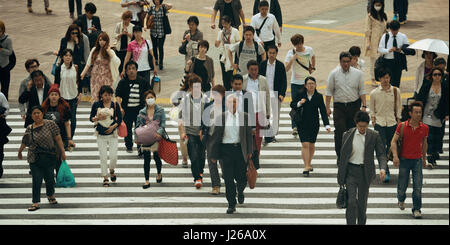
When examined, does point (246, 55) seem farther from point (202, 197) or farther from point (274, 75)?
point (202, 197)

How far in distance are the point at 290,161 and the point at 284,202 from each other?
5.40ft

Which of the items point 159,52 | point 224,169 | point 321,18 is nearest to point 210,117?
point 224,169

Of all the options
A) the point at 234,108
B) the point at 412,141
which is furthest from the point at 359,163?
the point at 234,108

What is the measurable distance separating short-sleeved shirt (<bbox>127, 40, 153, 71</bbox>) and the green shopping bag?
336 cm

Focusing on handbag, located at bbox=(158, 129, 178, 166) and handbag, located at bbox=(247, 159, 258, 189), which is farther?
handbag, located at bbox=(158, 129, 178, 166)

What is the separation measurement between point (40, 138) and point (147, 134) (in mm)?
1595

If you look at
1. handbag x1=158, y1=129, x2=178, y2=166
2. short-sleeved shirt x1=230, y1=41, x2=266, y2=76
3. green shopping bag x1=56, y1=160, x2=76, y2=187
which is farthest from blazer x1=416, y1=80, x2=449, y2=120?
green shopping bag x1=56, y1=160, x2=76, y2=187

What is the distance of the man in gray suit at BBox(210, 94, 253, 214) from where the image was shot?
44.9ft

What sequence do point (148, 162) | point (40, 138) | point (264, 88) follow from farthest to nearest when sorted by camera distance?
1. point (264, 88)
2. point (148, 162)
3. point (40, 138)

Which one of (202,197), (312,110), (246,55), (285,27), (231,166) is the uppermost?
(246,55)

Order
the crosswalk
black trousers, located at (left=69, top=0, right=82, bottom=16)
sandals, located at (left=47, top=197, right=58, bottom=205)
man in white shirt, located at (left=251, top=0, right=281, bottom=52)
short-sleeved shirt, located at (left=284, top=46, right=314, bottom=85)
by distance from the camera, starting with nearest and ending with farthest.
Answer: the crosswalk < sandals, located at (left=47, top=197, right=58, bottom=205) < short-sleeved shirt, located at (left=284, top=46, right=314, bottom=85) < man in white shirt, located at (left=251, top=0, right=281, bottom=52) < black trousers, located at (left=69, top=0, right=82, bottom=16)

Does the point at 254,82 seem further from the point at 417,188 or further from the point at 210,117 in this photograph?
the point at 417,188

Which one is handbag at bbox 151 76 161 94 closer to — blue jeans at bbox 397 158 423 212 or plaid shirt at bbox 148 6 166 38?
plaid shirt at bbox 148 6 166 38

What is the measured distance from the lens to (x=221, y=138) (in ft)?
45.0
